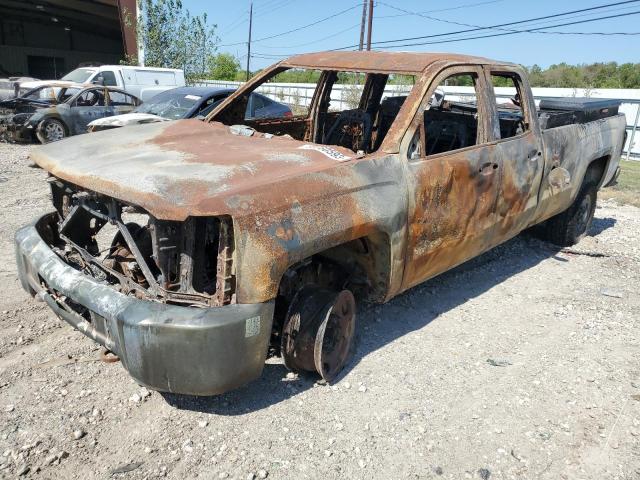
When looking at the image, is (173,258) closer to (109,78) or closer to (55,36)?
(109,78)

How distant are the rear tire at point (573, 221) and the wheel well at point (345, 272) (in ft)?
10.7

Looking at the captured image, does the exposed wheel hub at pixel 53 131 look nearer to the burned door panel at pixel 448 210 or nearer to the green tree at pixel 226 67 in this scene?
the burned door panel at pixel 448 210

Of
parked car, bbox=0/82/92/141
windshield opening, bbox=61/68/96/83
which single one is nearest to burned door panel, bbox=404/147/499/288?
parked car, bbox=0/82/92/141

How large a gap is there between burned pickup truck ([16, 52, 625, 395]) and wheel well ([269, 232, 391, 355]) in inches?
0.4

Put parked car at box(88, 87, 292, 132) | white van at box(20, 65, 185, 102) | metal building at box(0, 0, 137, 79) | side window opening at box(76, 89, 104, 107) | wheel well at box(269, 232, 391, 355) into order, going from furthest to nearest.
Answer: metal building at box(0, 0, 137, 79)
white van at box(20, 65, 185, 102)
side window opening at box(76, 89, 104, 107)
parked car at box(88, 87, 292, 132)
wheel well at box(269, 232, 391, 355)

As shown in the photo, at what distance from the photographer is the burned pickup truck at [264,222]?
2.45m

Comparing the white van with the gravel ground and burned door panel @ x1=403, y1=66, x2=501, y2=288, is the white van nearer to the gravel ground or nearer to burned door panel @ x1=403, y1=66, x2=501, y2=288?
the gravel ground

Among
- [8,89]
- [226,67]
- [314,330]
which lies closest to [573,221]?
[314,330]

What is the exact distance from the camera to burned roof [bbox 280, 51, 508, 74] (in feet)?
12.1

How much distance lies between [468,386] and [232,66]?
174 ft

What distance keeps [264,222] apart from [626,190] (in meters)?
Result: 9.04

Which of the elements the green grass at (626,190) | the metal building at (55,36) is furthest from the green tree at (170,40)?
the green grass at (626,190)

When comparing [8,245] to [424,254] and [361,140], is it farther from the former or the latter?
[424,254]

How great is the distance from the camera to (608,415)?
3.06 m
